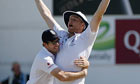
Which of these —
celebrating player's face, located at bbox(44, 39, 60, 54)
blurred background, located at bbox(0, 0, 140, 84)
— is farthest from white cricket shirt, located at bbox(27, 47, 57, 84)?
blurred background, located at bbox(0, 0, 140, 84)

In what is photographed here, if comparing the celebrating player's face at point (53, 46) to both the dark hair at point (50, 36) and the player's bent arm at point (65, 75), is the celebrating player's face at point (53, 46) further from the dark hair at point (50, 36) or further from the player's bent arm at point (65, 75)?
the player's bent arm at point (65, 75)

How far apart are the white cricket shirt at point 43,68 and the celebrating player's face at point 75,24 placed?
1.13 feet

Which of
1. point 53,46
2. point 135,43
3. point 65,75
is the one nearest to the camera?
point 65,75

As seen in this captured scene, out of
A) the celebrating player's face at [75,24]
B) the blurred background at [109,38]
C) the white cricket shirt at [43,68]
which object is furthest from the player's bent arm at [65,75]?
the blurred background at [109,38]

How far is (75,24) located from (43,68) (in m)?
0.56

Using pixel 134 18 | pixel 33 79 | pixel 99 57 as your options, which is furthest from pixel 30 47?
pixel 33 79

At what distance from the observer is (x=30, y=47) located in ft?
35.6

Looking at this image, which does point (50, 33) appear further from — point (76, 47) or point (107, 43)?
point (107, 43)

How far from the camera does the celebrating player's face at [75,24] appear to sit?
227 inches

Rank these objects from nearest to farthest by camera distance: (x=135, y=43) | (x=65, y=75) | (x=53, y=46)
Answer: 1. (x=65, y=75)
2. (x=53, y=46)
3. (x=135, y=43)

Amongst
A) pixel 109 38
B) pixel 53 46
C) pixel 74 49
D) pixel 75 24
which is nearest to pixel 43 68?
→ pixel 53 46

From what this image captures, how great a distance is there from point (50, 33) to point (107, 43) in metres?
4.78

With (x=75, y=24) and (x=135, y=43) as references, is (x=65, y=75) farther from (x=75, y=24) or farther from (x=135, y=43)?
(x=135, y=43)

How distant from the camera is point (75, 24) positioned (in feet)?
18.9
